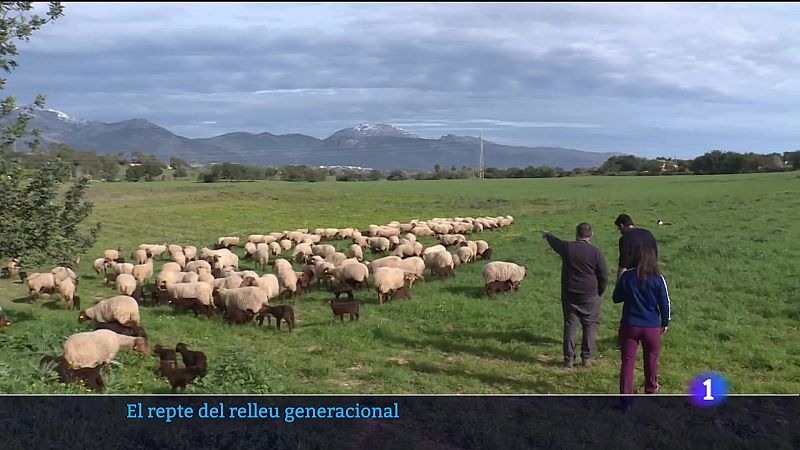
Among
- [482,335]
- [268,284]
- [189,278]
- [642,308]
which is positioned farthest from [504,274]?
[189,278]

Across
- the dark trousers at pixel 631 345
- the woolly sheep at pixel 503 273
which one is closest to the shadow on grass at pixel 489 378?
the dark trousers at pixel 631 345

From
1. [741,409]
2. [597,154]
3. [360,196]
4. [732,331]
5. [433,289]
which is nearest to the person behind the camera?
[741,409]

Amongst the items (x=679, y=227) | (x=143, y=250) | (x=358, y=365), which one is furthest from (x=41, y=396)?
(x=679, y=227)

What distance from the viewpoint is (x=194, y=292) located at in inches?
595

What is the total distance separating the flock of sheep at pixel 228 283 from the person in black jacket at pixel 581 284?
17.8ft

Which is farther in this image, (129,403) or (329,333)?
(329,333)

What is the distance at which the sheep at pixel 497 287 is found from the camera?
15.7m

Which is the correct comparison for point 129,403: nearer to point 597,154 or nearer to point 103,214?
point 103,214

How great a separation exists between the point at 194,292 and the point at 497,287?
26.1 ft

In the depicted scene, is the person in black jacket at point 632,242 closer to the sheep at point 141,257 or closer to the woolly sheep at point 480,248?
the woolly sheep at point 480,248

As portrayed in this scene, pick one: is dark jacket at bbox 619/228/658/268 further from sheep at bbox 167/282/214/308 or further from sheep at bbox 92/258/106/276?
sheep at bbox 92/258/106/276

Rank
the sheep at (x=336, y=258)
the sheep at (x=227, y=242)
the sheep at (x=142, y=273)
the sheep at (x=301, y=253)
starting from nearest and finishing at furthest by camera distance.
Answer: the sheep at (x=142, y=273) → the sheep at (x=336, y=258) → the sheep at (x=301, y=253) → the sheep at (x=227, y=242)

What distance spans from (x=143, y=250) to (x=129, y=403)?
65.7ft

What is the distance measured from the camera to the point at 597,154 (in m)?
166
